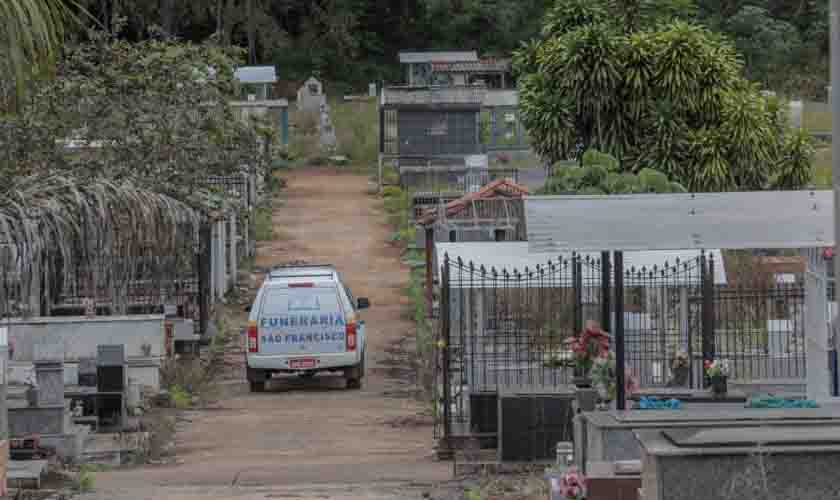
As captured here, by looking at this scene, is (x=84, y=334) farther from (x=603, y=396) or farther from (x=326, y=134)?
(x=326, y=134)

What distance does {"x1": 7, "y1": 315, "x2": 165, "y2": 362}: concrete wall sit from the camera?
915 inches

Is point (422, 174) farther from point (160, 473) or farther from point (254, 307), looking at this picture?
point (160, 473)

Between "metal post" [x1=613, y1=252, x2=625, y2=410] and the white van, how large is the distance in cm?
1010

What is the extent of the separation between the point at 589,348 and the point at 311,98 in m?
52.7

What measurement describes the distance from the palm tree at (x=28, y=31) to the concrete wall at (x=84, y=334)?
1214cm

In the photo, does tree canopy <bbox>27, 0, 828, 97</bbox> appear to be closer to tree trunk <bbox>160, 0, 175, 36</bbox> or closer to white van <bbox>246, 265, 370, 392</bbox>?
tree trunk <bbox>160, 0, 175, 36</bbox>

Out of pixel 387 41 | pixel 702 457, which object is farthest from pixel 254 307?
pixel 387 41

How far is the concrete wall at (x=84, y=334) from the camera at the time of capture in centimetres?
2323

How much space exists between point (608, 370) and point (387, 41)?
67141mm

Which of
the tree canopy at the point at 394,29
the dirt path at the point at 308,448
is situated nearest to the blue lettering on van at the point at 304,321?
the dirt path at the point at 308,448

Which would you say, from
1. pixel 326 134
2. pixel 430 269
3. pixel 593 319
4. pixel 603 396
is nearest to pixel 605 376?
pixel 603 396

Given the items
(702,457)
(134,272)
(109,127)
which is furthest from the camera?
(109,127)

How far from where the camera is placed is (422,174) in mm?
53688

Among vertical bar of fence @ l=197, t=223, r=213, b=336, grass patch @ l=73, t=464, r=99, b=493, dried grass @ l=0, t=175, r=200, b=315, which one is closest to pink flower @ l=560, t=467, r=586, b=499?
grass patch @ l=73, t=464, r=99, b=493
